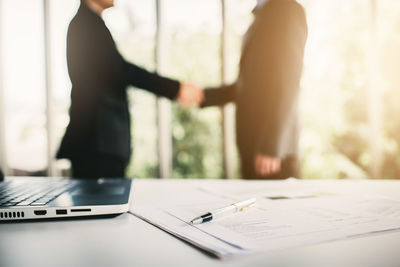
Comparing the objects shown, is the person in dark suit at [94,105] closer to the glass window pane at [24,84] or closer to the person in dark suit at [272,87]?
the person in dark suit at [272,87]

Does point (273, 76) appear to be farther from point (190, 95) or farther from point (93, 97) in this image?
point (93, 97)

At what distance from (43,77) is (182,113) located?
1.60 m

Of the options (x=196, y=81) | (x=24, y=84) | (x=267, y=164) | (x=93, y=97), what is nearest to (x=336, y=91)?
(x=196, y=81)

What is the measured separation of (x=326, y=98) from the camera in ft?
12.6

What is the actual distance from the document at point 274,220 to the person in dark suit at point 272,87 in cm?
65

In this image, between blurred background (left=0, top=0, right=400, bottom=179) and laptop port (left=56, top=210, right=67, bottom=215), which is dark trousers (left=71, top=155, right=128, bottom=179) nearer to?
laptop port (left=56, top=210, right=67, bottom=215)

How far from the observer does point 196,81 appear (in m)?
3.74

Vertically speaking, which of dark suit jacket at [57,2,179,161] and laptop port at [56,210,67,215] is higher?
dark suit jacket at [57,2,179,161]

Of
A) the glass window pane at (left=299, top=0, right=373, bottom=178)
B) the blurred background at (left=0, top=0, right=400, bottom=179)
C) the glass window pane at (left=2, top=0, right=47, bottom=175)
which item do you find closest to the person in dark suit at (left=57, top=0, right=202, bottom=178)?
the blurred background at (left=0, top=0, right=400, bottom=179)

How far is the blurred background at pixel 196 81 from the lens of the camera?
370 cm

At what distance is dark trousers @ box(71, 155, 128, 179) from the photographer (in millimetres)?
1621

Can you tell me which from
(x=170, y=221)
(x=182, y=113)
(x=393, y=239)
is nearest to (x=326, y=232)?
(x=393, y=239)

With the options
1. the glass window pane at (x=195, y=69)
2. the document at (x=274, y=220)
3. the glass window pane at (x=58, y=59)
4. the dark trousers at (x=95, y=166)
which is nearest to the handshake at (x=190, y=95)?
the dark trousers at (x=95, y=166)

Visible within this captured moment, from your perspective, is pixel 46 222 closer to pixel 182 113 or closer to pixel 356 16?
pixel 182 113
